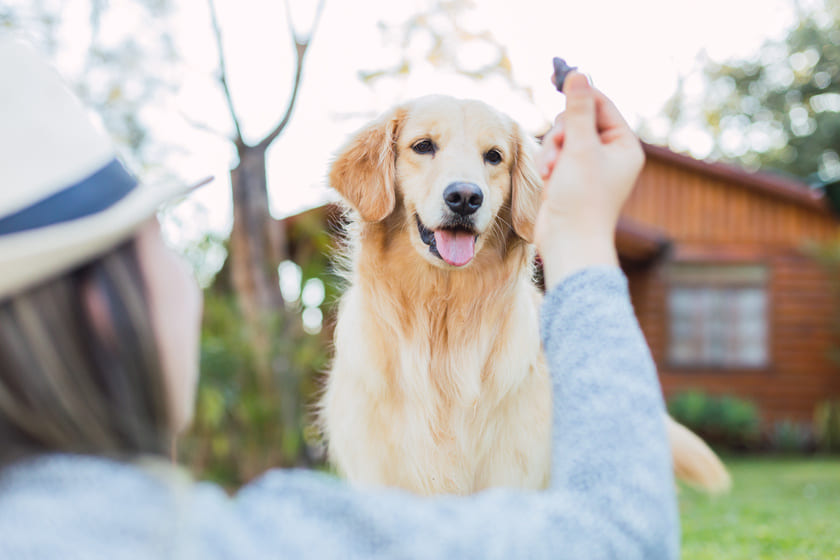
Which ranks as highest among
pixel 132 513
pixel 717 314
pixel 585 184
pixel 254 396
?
pixel 585 184

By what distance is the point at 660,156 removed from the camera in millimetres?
15977

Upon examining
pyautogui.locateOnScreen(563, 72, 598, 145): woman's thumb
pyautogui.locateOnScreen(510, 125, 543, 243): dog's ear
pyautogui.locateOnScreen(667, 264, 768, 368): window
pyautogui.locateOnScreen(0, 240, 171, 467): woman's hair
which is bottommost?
pyautogui.locateOnScreen(667, 264, 768, 368): window

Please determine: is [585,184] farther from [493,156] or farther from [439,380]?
[493,156]

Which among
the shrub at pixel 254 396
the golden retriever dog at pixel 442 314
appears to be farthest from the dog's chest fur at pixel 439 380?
the shrub at pixel 254 396

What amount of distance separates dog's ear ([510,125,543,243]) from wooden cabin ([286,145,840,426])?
44.2ft

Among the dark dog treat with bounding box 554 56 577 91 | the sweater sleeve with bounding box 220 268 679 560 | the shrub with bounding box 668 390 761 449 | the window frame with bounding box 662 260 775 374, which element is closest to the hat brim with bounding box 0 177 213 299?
the sweater sleeve with bounding box 220 268 679 560

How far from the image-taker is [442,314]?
117 inches

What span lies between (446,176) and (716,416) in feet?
43.6

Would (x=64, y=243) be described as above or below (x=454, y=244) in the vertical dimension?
above

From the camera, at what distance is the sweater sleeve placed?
0.88m

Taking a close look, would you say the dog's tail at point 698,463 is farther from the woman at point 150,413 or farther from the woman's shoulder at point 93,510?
the woman's shoulder at point 93,510

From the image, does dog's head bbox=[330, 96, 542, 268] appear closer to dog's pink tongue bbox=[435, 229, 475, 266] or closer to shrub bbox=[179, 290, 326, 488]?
dog's pink tongue bbox=[435, 229, 475, 266]

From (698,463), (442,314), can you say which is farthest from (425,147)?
(698,463)

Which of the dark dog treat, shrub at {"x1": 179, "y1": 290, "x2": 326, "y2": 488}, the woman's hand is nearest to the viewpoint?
the woman's hand
